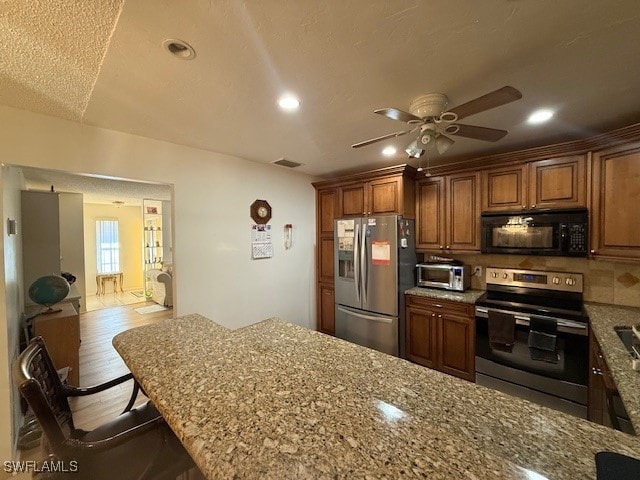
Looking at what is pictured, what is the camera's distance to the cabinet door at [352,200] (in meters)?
3.26

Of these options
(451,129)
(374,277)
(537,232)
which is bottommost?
(374,277)

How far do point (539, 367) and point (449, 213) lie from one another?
1.58 metres

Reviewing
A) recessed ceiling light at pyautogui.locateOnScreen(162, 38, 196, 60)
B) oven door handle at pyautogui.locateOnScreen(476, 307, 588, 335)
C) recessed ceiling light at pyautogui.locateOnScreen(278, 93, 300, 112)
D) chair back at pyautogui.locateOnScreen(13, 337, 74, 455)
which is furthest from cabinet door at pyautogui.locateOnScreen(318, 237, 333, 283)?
chair back at pyautogui.locateOnScreen(13, 337, 74, 455)

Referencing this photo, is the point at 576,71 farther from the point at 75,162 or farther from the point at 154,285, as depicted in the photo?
the point at 154,285

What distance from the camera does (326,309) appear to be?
144 inches

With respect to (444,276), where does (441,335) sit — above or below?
below

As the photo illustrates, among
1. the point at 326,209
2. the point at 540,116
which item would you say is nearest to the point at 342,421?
the point at 540,116

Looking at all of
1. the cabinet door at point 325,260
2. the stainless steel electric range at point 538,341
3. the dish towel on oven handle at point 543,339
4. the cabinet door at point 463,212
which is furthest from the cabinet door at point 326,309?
the dish towel on oven handle at point 543,339

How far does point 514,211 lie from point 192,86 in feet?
9.35

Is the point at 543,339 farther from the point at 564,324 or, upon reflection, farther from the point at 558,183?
the point at 558,183

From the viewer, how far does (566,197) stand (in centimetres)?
225

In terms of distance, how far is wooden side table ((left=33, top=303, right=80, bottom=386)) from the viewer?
96.9 inches

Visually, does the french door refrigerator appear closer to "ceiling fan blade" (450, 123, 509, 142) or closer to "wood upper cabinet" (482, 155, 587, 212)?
"wood upper cabinet" (482, 155, 587, 212)

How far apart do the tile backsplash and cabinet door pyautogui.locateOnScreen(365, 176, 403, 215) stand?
1.40m
